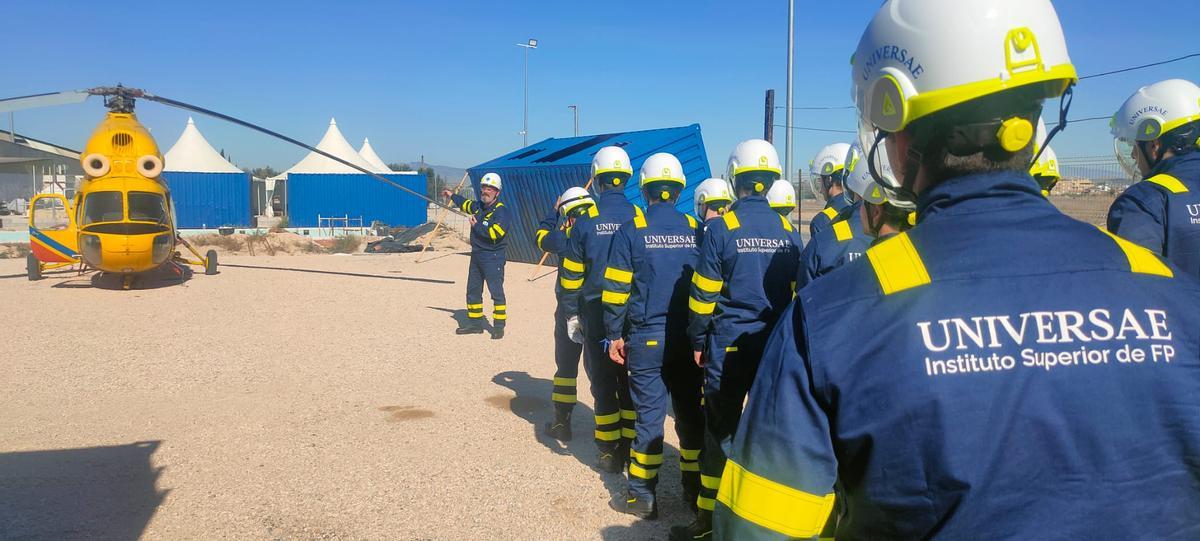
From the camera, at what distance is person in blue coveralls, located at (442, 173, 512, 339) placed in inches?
398

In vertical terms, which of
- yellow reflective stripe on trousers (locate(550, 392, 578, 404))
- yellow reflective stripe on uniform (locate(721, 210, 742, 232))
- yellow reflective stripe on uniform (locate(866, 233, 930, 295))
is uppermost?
yellow reflective stripe on uniform (locate(721, 210, 742, 232))

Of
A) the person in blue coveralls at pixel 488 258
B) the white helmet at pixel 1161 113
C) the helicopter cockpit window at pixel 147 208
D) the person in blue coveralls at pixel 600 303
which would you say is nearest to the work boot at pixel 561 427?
the person in blue coveralls at pixel 600 303

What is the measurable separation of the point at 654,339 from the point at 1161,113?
2.93 metres

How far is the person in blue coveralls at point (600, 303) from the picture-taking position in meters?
5.34

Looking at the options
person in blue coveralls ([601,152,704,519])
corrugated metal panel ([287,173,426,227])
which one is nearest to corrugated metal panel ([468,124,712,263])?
person in blue coveralls ([601,152,704,519])

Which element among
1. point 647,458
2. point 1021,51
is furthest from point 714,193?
point 1021,51

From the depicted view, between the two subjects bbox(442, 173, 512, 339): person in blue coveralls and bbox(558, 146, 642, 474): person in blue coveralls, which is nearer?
bbox(558, 146, 642, 474): person in blue coveralls

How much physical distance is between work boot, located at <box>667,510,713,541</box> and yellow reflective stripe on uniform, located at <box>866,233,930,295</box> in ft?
10.6

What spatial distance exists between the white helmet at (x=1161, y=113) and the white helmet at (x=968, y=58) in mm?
3180

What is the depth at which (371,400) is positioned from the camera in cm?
714

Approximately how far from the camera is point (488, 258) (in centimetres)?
1025

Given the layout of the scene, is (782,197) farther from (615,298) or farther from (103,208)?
(103,208)

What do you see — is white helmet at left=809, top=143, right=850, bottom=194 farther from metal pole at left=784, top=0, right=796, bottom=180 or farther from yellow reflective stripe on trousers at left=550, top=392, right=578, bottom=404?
metal pole at left=784, top=0, right=796, bottom=180

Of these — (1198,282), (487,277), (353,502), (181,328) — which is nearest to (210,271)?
(181,328)
